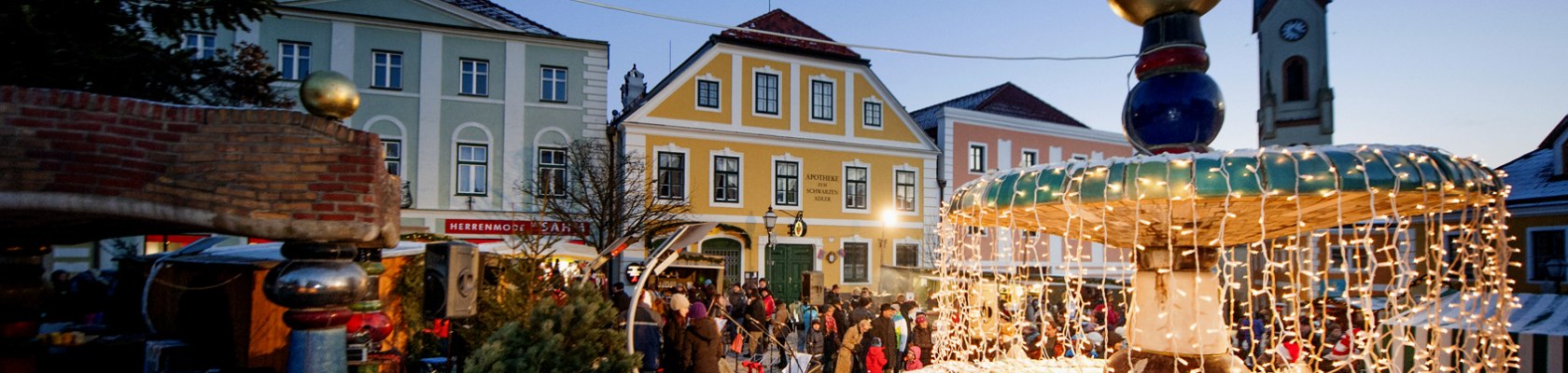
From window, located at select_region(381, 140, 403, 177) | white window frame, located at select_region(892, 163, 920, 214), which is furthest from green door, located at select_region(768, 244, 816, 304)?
window, located at select_region(381, 140, 403, 177)

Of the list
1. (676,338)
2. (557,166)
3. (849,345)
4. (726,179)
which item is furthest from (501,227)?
(849,345)

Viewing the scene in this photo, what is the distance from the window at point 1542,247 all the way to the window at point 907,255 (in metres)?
14.0

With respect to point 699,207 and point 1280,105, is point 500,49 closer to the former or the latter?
point 699,207

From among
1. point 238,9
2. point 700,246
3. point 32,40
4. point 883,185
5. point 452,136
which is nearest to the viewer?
point 32,40

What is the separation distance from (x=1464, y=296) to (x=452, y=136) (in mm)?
20353

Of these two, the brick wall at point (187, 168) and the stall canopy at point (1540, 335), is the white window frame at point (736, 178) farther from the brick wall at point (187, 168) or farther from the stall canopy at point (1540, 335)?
the brick wall at point (187, 168)

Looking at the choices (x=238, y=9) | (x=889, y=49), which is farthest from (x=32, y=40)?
(x=889, y=49)

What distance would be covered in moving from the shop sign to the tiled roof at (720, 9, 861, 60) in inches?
267

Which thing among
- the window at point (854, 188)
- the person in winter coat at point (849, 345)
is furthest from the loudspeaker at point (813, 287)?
the person in winter coat at point (849, 345)

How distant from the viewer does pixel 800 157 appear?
81.3 feet

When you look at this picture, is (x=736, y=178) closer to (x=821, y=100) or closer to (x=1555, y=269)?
(x=821, y=100)

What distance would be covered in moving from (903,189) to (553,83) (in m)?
10.6

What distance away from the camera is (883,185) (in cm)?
2600

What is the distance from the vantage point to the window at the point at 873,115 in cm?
2600
